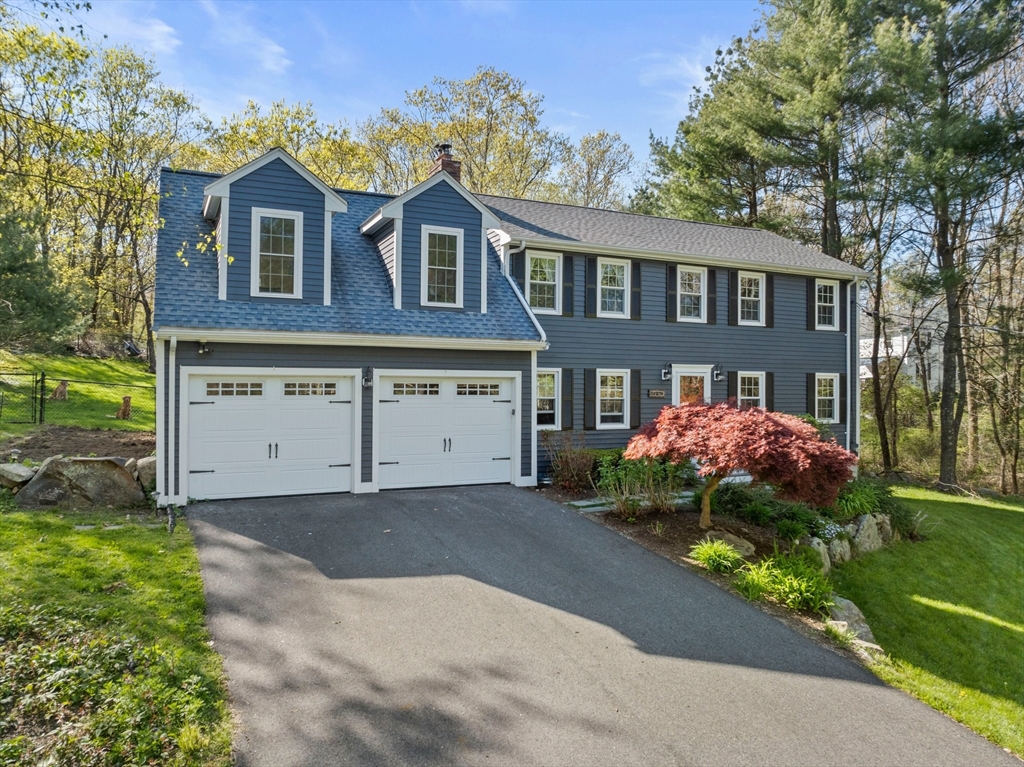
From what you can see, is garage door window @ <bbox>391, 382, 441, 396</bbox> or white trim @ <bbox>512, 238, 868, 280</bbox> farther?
white trim @ <bbox>512, 238, 868, 280</bbox>

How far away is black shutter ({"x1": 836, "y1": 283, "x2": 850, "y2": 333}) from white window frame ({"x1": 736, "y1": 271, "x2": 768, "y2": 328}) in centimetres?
255

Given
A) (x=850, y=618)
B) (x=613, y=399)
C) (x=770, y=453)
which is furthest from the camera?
(x=613, y=399)

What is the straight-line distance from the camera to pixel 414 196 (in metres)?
11.0

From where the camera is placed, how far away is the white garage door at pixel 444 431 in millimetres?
10625

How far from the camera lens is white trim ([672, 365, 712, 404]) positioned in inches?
561

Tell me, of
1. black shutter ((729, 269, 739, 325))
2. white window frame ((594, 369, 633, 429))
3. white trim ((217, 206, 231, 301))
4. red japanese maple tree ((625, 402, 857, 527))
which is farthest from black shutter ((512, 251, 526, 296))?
white trim ((217, 206, 231, 301))

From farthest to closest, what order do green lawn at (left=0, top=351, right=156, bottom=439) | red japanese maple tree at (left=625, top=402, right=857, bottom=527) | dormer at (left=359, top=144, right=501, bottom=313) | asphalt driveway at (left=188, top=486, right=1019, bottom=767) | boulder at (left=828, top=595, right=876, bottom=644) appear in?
green lawn at (left=0, top=351, right=156, bottom=439), dormer at (left=359, top=144, right=501, bottom=313), red japanese maple tree at (left=625, top=402, right=857, bottom=527), boulder at (left=828, top=595, right=876, bottom=644), asphalt driveway at (left=188, top=486, right=1019, bottom=767)

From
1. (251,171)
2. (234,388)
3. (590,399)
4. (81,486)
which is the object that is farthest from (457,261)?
(81,486)

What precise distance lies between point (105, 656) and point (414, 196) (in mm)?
8524

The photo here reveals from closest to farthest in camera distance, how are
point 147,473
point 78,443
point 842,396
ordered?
point 147,473
point 78,443
point 842,396

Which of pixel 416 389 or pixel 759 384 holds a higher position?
pixel 759 384

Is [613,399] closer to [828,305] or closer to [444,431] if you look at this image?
[444,431]

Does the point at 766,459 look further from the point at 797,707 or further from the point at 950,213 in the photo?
the point at 950,213

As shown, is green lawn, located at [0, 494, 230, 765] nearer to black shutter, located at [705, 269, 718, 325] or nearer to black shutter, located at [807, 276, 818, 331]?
black shutter, located at [705, 269, 718, 325]
